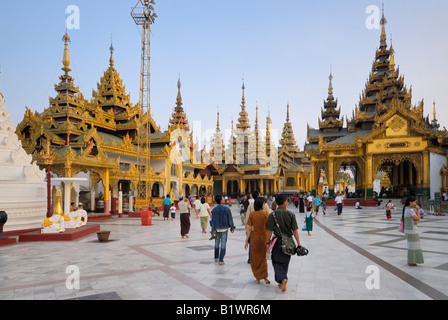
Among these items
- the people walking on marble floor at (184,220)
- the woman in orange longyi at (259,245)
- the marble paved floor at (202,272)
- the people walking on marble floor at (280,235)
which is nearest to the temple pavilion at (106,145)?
the people walking on marble floor at (184,220)

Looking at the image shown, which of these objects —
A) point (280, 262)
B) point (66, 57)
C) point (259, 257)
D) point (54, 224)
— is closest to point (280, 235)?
point (280, 262)

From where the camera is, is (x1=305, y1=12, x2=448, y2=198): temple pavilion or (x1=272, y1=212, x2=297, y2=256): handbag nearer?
(x1=272, y1=212, x2=297, y2=256): handbag

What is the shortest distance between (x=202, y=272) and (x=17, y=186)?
32.7 feet

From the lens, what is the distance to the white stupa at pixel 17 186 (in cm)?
1240

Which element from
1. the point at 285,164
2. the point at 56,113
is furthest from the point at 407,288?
the point at 285,164

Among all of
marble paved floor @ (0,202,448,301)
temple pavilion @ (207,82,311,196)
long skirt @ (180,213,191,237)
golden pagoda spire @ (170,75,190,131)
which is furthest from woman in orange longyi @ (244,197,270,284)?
golden pagoda spire @ (170,75,190,131)

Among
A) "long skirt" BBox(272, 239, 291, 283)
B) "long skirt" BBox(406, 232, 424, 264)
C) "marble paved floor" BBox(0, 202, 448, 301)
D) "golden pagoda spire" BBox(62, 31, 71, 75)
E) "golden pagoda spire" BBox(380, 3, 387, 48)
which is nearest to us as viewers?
"marble paved floor" BBox(0, 202, 448, 301)

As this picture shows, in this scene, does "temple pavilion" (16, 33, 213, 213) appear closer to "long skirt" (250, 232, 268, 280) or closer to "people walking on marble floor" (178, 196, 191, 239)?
"people walking on marble floor" (178, 196, 191, 239)

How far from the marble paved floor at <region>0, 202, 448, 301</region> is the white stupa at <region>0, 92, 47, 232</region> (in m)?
2.57

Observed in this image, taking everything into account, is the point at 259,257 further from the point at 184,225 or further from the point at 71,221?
the point at 71,221

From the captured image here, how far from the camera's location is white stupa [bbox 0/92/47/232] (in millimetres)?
12398

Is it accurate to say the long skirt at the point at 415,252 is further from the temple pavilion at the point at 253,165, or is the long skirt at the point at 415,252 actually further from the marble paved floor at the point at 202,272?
the temple pavilion at the point at 253,165

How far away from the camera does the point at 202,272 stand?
6.62 metres
